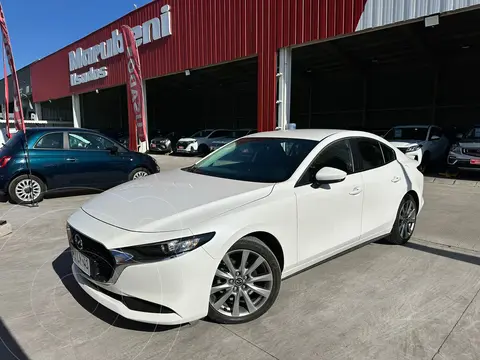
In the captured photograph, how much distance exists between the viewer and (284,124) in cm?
1184

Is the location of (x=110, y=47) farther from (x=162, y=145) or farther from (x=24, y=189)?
(x=24, y=189)

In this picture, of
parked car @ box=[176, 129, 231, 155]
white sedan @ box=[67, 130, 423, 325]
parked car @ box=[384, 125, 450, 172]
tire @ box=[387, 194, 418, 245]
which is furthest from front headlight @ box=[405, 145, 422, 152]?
parked car @ box=[176, 129, 231, 155]

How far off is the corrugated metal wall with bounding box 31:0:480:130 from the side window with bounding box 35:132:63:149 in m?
6.72

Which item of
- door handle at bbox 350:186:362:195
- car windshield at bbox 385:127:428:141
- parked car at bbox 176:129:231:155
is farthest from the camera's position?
parked car at bbox 176:129:231:155

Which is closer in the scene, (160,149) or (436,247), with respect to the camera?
(436,247)

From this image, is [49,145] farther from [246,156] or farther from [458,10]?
[458,10]

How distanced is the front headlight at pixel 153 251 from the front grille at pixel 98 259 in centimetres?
11

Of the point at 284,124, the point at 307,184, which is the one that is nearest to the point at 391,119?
the point at 284,124

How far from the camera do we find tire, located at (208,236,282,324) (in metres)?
2.62

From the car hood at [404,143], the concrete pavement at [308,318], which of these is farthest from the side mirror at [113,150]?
the car hood at [404,143]

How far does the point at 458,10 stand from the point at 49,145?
9268mm

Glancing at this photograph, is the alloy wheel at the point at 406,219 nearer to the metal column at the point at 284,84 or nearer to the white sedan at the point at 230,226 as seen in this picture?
the white sedan at the point at 230,226

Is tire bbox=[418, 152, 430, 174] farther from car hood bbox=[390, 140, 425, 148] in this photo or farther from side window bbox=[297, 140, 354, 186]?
side window bbox=[297, 140, 354, 186]

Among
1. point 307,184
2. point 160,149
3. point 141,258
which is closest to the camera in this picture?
point 141,258
